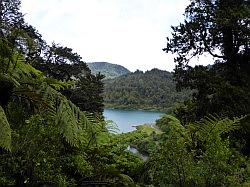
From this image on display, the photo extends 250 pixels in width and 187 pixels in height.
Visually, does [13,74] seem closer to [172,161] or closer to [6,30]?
[6,30]

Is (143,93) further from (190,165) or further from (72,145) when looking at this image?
(72,145)

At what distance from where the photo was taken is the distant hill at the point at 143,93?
8961 centimetres

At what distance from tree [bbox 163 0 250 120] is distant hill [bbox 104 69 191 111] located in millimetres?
67992

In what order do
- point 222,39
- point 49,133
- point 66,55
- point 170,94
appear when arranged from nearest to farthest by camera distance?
point 49,133 < point 222,39 < point 66,55 < point 170,94

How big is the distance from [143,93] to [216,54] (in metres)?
82.0

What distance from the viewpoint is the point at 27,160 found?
390 centimetres

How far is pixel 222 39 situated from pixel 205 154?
29.0 feet

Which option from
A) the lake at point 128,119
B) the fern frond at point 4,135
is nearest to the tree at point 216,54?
the fern frond at point 4,135

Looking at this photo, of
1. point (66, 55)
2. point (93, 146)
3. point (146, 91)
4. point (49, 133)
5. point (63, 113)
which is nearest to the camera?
point (63, 113)

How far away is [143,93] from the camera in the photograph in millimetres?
95125

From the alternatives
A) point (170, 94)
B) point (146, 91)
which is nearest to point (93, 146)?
point (170, 94)

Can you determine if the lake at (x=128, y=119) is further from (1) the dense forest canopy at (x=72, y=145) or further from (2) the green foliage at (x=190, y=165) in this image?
(2) the green foliage at (x=190, y=165)

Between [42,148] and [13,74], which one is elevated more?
[13,74]

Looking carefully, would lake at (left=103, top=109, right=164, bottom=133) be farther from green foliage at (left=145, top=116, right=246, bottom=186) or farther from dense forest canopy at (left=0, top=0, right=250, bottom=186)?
green foliage at (left=145, top=116, right=246, bottom=186)
